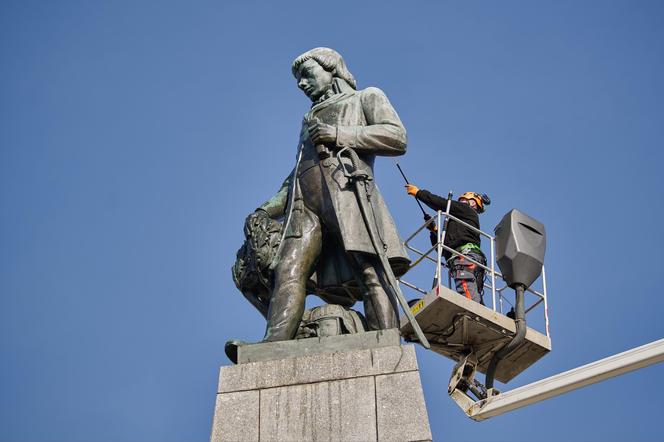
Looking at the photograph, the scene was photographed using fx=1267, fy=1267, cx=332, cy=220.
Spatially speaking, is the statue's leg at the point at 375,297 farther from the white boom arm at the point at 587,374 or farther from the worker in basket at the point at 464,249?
the worker in basket at the point at 464,249

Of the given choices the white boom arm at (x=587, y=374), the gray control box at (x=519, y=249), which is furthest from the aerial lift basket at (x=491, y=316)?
the white boom arm at (x=587, y=374)

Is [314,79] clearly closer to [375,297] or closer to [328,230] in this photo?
[328,230]

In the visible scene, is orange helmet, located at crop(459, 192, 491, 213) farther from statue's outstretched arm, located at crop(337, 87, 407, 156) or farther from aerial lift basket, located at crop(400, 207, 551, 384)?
statue's outstretched arm, located at crop(337, 87, 407, 156)

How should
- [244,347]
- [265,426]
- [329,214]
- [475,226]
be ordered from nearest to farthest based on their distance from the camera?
[265,426], [244,347], [329,214], [475,226]

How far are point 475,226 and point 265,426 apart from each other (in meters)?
7.53

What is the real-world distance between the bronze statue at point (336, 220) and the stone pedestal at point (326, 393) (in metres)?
0.50

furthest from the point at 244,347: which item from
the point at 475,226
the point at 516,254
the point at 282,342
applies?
the point at 475,226

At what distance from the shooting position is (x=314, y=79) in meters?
13.5

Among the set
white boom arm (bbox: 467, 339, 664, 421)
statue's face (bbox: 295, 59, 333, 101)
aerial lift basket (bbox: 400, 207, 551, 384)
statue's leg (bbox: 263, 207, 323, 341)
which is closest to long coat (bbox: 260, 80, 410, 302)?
statue's leg (bbox: 263, 207, 323, 341)

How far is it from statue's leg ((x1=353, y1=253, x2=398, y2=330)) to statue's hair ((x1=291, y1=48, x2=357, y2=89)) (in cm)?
234

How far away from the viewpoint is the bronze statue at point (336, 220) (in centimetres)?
1208

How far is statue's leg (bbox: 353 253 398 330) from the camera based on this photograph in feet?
39.2

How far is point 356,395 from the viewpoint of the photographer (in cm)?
1092

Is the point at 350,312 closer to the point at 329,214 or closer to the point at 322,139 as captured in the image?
the point at 329,214
